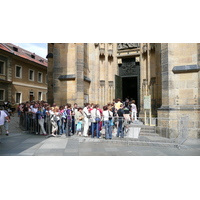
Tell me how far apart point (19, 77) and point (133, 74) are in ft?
66.6

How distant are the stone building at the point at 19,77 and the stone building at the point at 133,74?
13880 millimetres

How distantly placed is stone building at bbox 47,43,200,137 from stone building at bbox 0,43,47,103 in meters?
13.9

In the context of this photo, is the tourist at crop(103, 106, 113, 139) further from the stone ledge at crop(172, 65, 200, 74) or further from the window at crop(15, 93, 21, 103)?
the window at crop(15, 93, 21, 103)

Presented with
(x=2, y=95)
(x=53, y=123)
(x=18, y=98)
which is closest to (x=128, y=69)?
(x=53, y=123)

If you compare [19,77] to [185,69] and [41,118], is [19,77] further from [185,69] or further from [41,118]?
[185,69]

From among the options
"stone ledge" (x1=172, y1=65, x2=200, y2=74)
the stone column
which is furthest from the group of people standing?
"stone ledge" (x1=172, y1=65, x2=200, y2=74)

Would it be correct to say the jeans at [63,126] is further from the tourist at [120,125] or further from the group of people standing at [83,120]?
the tourist at [120,125]

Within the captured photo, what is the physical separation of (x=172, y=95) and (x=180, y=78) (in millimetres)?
939

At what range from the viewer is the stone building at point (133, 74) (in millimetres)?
8141

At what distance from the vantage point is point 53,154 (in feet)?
17.9

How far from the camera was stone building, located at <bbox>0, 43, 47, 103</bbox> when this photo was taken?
78.0 ft

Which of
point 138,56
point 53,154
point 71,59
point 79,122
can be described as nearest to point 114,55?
point 138,56

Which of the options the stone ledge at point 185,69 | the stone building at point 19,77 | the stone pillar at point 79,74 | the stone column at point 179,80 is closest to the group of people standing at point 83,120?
the stone pillar at point 79,74

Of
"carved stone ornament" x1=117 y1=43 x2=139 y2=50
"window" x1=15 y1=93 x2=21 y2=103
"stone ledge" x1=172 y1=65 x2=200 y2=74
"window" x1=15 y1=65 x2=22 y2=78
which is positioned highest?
"window" x1=15 y1=65 x2=22 y2=78
